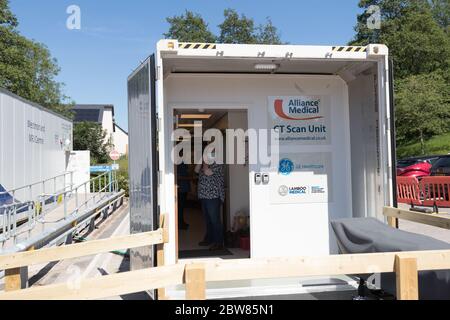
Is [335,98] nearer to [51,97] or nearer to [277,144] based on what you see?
[277,144]

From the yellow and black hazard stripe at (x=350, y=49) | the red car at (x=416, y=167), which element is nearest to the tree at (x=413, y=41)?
the red car at (x=416, y=167)

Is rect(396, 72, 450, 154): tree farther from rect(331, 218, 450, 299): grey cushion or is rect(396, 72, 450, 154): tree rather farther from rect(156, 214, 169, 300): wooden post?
rect(156, 214, 169, 300): wooden post

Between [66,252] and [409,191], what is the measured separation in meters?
12.4

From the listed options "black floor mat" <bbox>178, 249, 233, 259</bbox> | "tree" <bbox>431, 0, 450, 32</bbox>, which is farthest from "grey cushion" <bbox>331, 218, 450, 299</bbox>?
"tree" <bbox>431, 0, 450, 32</bbox>

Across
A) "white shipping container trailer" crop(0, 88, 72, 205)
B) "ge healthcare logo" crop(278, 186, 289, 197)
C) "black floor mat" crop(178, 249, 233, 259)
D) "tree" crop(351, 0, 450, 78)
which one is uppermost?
"tree" crop(351, 0, 450, 78)

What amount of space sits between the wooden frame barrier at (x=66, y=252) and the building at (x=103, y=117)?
50.5m

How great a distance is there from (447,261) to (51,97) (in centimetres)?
4568

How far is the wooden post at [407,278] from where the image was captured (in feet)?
9.20

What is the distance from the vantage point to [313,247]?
6281 mm

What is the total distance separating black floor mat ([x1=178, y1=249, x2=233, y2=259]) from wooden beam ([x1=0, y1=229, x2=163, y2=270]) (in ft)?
9.17

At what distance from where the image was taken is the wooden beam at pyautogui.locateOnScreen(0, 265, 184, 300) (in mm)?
2467

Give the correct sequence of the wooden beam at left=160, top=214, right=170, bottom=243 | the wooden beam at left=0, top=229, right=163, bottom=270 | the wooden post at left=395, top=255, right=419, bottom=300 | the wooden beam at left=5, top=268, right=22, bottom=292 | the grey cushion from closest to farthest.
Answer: the wooden post at left=395, top=255, right=419, bottom=300 → the grey cushion → the wooden beam at left=0, top=229, right=163, bottom=270 → the wooden beam at left=5, top=268, right=22, bottom=292 → the wooden beam at left=160, top=214, right=170, bottom=243

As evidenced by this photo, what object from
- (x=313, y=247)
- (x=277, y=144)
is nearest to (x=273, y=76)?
(x=277, y=144)

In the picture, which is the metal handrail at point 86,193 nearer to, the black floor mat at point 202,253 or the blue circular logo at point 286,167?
the black floor mat at point 202,253
